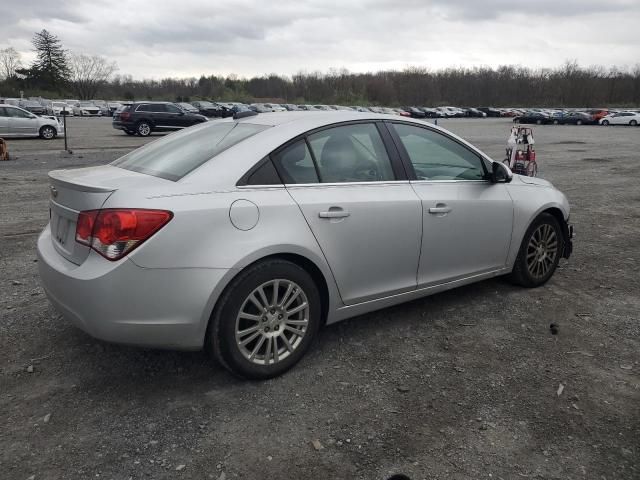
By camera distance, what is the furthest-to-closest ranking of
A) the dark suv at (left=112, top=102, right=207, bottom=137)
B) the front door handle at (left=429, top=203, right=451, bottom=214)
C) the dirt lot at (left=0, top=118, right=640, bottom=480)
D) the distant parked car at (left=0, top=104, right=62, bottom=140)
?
the dark suv at (left=112, top=102, right=207, bottom=137), the distant parked car at (left=0, top=104, right=62, bottom=140), the front door handle at (left=429, top=203, right=451, bottom=214), the dirt lot at (left=0, top=118, right=640, bottom=480)

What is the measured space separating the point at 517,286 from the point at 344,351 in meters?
2.04

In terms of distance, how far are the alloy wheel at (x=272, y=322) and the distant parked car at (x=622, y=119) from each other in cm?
5500

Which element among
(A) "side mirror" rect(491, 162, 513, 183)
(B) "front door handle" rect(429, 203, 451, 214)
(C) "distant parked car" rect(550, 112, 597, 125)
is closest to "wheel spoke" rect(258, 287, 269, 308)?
(B) "front door handle" rect(429, 203, 451, 214)

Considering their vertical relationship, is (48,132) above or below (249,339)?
above

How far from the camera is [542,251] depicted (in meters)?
4.94

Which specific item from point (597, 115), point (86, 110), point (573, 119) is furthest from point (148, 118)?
point (597, 115)

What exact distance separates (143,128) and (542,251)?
79.4 feet

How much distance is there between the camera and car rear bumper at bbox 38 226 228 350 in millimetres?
2863

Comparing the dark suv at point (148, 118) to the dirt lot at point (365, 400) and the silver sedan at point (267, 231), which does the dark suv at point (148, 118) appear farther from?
the silver sedan at point (267, 231)

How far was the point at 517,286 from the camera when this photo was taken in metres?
4.97

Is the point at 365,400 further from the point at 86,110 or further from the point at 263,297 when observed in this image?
the point at 86,110

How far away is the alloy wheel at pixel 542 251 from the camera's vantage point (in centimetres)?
484

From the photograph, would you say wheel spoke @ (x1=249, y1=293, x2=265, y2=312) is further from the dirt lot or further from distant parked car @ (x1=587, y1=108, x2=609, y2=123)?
distant parked car @ (x1=587, y1=108, x2=609, y2=123)

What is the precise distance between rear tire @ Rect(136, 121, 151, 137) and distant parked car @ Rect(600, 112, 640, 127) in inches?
1684
